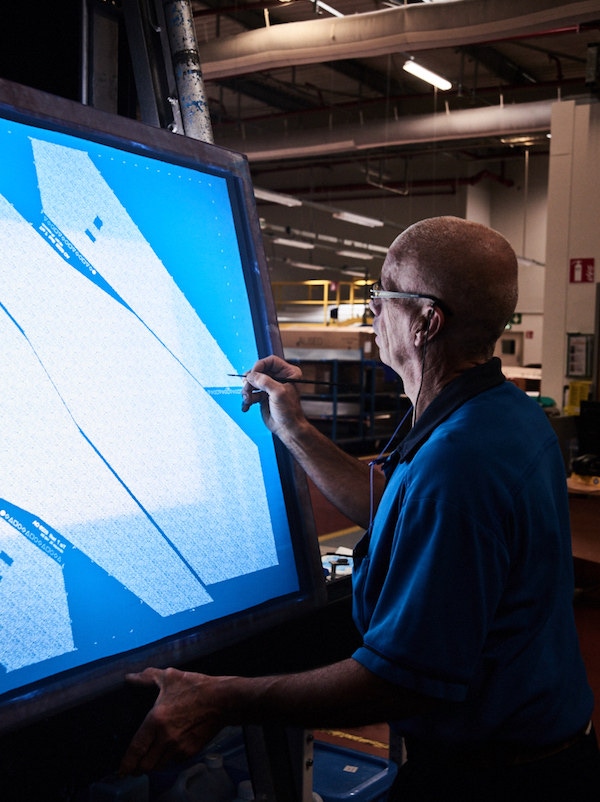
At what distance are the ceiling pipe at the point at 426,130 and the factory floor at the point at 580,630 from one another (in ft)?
21.1

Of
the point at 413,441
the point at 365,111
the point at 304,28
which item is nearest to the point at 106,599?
the point at 413,441

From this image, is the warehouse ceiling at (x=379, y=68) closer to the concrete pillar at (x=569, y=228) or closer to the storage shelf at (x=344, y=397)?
the concrete pillar at (x=569, y=228)

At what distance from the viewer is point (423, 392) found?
→ 1.19 metres

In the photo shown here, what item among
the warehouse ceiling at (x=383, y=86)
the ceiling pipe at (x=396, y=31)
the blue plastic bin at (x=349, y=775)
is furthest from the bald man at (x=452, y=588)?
the ceiling pipe at (x=396, y=31)

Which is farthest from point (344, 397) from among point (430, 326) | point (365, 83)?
point (430, 326)

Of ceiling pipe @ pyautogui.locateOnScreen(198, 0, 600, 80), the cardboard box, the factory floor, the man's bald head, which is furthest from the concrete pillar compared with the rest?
the man's bald head

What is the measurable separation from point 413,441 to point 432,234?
288 mm

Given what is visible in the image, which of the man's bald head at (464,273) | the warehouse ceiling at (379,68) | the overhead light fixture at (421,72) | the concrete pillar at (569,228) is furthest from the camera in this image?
the overhead light fixture at (421,72)

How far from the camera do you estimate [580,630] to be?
4129 mm

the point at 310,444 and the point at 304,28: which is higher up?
the point at 304,28

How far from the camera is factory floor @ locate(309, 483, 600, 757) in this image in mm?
2008

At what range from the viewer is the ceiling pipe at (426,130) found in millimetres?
9477

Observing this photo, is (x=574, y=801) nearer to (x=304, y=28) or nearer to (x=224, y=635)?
(x=224, y=635)

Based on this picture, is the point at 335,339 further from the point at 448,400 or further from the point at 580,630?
the point at 448,400
